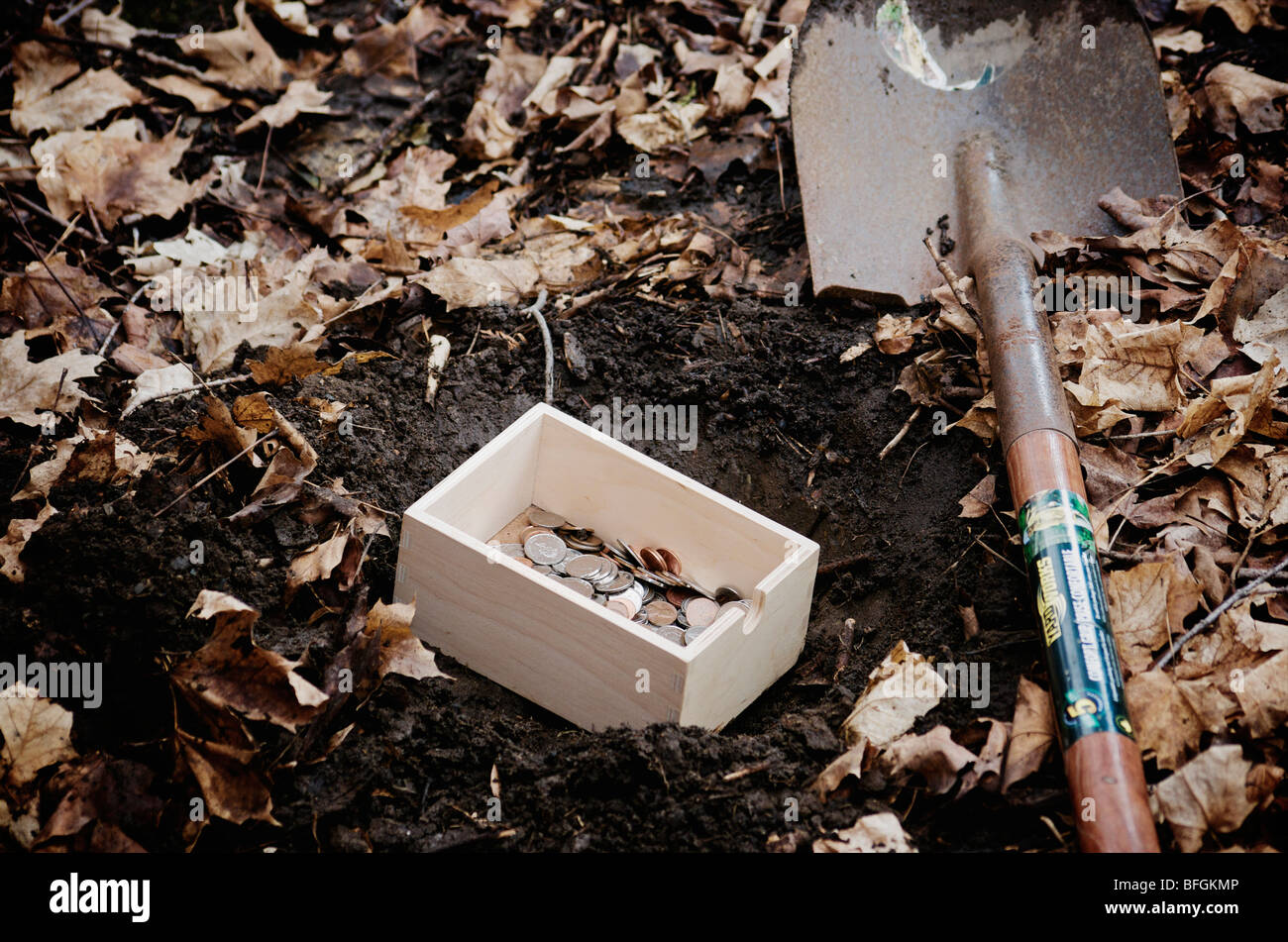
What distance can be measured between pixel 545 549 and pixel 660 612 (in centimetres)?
35

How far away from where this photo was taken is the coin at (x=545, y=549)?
9.32ft

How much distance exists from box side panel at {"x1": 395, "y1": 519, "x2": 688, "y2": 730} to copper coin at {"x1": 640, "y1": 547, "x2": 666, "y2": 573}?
444 millimetres

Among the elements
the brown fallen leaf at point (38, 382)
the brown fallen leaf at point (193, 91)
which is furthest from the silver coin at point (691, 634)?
the brown fallen leaf at point (193, 91)

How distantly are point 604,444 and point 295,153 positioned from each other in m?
2.07

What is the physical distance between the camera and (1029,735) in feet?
7.06

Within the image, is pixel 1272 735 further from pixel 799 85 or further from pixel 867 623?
pixel 799 85

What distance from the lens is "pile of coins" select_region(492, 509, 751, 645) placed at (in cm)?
274

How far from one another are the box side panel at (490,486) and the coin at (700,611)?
1.79 ft

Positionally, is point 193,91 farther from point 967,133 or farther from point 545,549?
point 967,133

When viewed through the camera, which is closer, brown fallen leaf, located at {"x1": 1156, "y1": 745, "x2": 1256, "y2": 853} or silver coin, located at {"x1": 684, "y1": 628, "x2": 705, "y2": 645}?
brown fallen leaf, located at {"x1": 1156, "y1": 745, "x2": 1256, "y2": 853}

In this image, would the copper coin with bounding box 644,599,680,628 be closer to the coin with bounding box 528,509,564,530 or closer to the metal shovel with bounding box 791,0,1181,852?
the coin with bounding box 528,509,564,530

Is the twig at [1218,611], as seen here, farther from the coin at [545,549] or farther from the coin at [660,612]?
the coin at [545,549]

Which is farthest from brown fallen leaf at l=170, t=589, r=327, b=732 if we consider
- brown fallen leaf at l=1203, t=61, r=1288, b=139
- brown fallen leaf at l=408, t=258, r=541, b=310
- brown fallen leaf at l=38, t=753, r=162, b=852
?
brown fallen leaf at l=1203, t=61, r=1288, b=139

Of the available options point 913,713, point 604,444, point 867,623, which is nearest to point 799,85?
point 604,444
